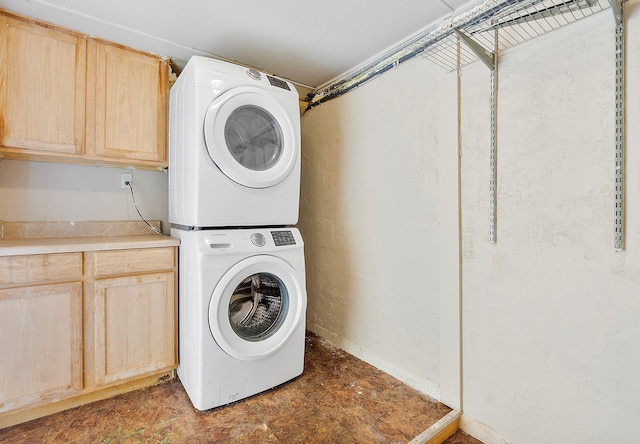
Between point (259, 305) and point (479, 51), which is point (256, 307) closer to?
point (259, 305)

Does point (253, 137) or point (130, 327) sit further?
point (253, 137)

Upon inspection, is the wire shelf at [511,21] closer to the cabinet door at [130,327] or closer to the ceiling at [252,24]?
the ceiling at [252,24]

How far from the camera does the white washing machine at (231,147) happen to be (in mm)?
1662

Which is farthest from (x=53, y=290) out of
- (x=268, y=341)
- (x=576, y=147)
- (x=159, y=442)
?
(x=576, y=147)

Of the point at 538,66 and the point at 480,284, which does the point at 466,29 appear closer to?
the point at 538,66

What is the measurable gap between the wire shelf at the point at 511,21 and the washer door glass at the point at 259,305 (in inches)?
58.9

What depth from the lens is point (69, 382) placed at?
1.61 m

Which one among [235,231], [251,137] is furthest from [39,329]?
[251,137]

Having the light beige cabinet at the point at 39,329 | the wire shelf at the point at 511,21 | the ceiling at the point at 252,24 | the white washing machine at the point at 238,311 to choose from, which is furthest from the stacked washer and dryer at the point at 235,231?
the wire shelf at the point at 511,21

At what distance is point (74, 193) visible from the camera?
2.06 meters

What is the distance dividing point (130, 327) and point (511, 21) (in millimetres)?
2363

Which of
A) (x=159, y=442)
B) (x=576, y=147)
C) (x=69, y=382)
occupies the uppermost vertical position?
(x=576, y=147)

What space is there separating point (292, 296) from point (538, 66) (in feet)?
5.35

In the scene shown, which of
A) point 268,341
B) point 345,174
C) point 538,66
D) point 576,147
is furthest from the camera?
point 345,174
